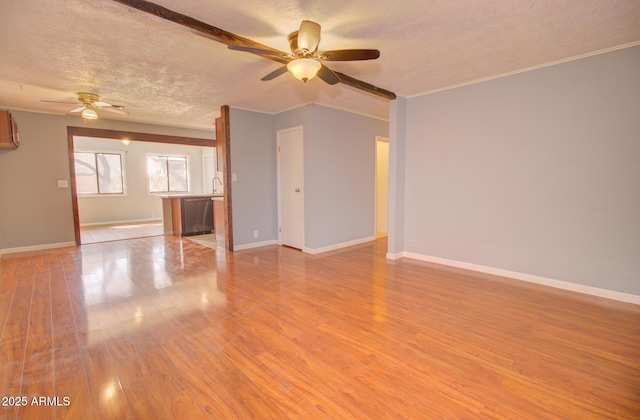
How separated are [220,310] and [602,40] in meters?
4.20

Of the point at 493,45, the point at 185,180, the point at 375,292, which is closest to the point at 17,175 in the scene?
the point at 185,180

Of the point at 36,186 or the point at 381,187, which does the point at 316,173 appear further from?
the point at 36,186

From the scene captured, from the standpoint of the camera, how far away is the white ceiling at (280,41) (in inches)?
82.6

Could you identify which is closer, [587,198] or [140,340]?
[140,340]

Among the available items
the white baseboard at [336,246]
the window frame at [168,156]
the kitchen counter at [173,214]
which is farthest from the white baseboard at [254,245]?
the window frame at [168,156]

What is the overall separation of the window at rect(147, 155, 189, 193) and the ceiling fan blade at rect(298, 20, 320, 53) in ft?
28.2

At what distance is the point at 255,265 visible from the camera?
4.13 m

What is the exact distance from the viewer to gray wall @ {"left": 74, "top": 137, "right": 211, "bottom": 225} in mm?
8188

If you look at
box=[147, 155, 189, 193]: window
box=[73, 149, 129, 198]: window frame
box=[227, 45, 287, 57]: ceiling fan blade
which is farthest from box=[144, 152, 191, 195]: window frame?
box=[227, 45, 287, 57]: ceiling fan blade

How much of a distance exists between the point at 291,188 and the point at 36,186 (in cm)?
444

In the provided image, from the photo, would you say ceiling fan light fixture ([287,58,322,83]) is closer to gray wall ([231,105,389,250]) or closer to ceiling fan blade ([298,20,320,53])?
ceiling fan blade ([298,20,320,53])

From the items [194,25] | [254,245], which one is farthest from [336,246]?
[194,25]

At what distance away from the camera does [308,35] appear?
2.07 metres

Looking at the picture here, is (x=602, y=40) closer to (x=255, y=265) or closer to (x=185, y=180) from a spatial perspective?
(x=255, y=265)
